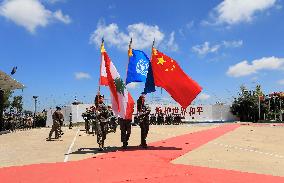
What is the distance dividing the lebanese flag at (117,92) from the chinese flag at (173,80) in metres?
1.18

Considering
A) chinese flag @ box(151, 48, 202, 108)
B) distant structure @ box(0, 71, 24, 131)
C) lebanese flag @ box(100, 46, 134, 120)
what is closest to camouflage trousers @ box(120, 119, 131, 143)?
lebanese flag @ box(100, 46, 134, 120)

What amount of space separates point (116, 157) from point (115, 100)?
350 centimetres

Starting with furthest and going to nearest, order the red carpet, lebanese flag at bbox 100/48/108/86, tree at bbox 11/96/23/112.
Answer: tree at bbox 11/96/23/112 < lebanese flag at bbox 100/48/108/86 < the red carpet

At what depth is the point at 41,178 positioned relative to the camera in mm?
8531

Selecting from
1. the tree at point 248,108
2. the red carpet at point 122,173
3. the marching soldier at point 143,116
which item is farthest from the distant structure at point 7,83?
the tree at point 248,108

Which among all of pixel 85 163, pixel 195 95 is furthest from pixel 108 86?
pixel 85 163

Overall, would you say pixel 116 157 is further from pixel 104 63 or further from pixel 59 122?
pixel 59 122

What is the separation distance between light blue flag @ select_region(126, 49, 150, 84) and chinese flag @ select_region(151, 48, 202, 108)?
14.3 inches

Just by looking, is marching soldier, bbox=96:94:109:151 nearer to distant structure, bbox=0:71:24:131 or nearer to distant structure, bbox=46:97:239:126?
distant structure, bbox=0:71:24:131

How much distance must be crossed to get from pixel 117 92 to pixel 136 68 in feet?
3.73

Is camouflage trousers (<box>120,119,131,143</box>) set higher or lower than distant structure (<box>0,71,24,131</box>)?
lower

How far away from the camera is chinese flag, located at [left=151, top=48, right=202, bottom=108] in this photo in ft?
49.0

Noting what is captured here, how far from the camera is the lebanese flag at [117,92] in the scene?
14.7 m

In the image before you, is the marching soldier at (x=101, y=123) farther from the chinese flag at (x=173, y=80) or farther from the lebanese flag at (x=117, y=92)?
the chinese flag at (x=173, y=80)
